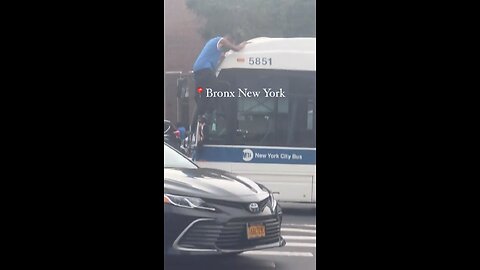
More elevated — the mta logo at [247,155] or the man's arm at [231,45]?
the man's arm at [231,45]

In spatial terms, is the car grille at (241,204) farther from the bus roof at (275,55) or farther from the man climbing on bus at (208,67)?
the bus roof at (275,55)

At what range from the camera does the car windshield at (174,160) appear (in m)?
4.02

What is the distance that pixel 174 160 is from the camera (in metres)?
4.03

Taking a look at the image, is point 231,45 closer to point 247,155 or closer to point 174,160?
point 247,155

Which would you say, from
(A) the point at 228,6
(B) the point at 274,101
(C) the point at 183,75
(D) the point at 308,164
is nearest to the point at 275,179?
(D) the point at 308,164

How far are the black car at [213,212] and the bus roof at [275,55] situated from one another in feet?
2.27

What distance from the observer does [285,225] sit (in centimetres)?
404

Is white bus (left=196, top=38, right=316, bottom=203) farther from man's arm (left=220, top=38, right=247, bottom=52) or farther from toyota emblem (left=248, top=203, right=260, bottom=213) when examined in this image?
toyota emblem (left=248, top=203, right=260, bottom=213)

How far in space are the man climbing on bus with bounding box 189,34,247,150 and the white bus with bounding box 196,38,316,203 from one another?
0.14 ft

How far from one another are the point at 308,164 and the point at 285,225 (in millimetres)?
406

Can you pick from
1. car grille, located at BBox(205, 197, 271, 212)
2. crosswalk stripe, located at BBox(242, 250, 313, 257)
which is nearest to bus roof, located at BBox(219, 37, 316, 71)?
car grille, located at BBox(205, 197, 271, 212)

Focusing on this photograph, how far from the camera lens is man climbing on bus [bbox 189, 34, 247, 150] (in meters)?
4.02

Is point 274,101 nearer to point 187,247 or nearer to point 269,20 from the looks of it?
point 269,20

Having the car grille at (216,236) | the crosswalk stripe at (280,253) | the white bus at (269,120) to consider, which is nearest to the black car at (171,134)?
the white bus at (269,120)
